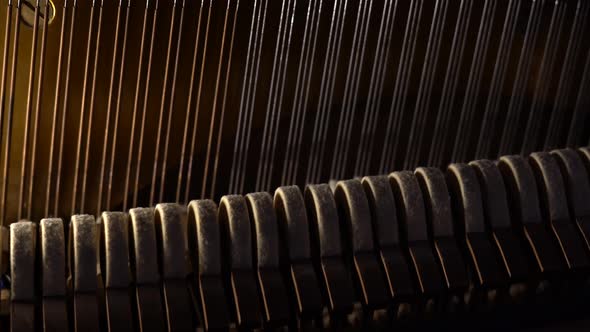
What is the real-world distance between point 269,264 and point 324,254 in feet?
0.50

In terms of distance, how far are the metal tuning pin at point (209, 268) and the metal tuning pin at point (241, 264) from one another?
0.03m

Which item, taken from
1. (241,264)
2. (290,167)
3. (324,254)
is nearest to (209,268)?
(241,264)

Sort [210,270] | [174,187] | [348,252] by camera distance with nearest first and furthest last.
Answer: [210,270] < [348,252] < [174,187]

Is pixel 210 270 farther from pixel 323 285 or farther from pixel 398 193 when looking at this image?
pixel 398 193

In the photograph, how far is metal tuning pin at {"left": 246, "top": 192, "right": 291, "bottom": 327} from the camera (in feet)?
7.98

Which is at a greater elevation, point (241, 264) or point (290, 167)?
point (290, 167)

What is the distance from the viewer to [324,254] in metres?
2.51

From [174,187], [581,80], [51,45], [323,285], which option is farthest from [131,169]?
[581,80]

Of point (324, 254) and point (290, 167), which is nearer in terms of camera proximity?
point (324, 254)

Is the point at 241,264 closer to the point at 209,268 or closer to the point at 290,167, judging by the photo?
the point at 209,268

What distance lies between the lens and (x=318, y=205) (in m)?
2.52

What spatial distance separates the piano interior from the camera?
7.84 feet

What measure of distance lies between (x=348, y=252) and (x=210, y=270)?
15.8 inches

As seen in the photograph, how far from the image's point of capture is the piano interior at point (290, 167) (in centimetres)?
239
